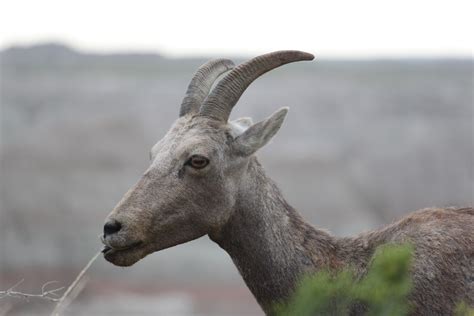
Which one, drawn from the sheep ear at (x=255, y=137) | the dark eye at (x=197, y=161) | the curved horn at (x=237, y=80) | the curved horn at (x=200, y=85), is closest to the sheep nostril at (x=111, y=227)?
the dark eye at (x=197, y=161)

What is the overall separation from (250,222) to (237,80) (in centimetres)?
102

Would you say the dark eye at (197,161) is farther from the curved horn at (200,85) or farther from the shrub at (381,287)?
the shrub at (381,287)

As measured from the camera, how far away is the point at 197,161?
8180 mm

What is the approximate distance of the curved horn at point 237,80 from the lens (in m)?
8.44

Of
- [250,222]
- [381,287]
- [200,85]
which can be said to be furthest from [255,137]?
[381,287]

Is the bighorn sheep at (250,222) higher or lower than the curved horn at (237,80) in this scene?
lower

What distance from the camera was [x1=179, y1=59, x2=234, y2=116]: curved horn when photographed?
884cm

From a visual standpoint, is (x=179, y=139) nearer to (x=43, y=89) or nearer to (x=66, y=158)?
(x=66, y=158)

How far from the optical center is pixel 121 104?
46.7m

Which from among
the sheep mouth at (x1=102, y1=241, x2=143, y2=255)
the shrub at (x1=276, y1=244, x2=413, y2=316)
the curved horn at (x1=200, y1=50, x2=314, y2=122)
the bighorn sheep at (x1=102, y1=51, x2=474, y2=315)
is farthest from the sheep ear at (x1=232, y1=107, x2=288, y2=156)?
the shrub at (x1=276, y1=244, x2=413, y2=316)

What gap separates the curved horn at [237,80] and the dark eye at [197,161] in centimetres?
42

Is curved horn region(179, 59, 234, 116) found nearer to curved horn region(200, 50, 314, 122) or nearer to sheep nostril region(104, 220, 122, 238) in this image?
curved horn region(200, 50, 314, 122)

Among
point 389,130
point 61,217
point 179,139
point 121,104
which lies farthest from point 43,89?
point 179,139

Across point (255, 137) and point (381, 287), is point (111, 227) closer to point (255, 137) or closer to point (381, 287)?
point (255, 137)
